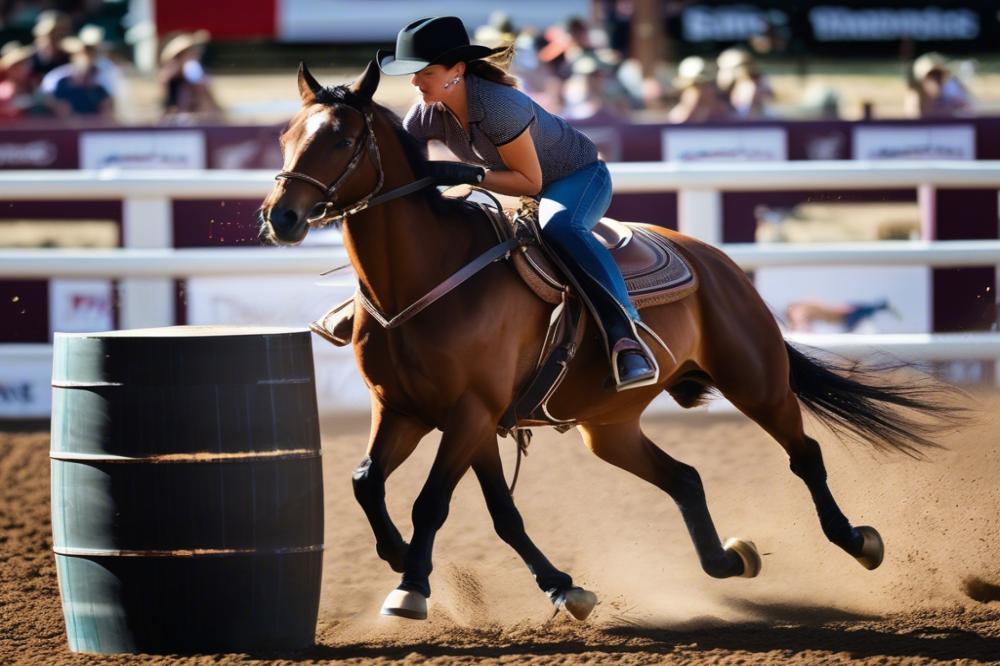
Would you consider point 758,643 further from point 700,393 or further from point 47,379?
point 47,379

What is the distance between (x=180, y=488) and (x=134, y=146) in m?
6.60

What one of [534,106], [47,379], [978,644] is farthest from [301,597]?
[47,379]

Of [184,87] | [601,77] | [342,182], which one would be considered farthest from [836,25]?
[342,182]

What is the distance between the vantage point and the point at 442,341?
17.1 feet

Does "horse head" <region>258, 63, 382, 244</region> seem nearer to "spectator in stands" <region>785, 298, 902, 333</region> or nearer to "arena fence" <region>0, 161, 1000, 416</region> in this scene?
"arena fence" <region>0, 161, 1000, 416</region>

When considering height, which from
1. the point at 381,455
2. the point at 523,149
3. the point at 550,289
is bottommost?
the point at 381,455

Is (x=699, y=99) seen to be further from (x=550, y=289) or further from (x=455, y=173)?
(x=455, y=173)

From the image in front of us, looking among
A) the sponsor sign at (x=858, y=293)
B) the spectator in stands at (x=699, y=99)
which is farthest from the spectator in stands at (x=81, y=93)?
the sponsor sign at (x=858, y=293)

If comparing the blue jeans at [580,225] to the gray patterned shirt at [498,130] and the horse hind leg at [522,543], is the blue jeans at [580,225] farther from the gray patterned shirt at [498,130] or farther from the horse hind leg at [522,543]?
the horse hind leg at [522,543]

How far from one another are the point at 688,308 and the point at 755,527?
4.61 feet

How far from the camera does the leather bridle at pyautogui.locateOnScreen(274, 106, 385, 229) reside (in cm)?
486

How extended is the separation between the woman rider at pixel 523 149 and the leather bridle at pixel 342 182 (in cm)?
24

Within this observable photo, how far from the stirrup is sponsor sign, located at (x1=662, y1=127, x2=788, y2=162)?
5.46 metres

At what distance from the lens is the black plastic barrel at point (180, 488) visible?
16.2 feet
